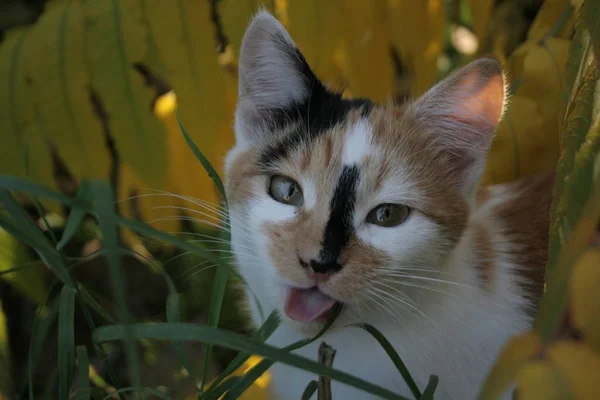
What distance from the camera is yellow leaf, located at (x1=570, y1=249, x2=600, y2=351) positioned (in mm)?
610

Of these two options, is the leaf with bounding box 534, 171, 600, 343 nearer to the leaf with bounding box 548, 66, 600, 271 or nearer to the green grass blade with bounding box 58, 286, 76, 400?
the leaf with bounding box 548, 66, 600, 271

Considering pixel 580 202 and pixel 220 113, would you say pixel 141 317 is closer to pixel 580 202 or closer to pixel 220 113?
pixel 220 113

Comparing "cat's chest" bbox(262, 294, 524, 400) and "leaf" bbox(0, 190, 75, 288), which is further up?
"leaf" bbox(0, 190, 75, 288)

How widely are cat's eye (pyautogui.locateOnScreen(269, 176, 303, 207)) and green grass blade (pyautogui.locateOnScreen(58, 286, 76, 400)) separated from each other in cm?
46

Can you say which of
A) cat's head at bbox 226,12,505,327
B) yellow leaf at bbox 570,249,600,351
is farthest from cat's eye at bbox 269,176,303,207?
yellow leaf at bbox 570,249,600,351

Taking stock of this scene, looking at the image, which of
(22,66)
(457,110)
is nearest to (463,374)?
(457,110)

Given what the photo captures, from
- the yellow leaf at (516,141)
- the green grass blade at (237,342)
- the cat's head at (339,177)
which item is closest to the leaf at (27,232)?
the green grass blade at (237,342)

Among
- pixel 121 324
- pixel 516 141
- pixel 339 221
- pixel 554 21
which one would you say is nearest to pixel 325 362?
pixel 339 221

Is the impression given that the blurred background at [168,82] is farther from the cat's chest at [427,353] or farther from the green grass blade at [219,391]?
the cat's chest at [427,353]

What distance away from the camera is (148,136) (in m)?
1.61

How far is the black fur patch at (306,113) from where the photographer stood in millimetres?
1392

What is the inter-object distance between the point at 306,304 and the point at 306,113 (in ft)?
1.55

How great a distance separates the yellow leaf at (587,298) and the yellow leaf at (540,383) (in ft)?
0.18

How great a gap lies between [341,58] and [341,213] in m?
1.01
